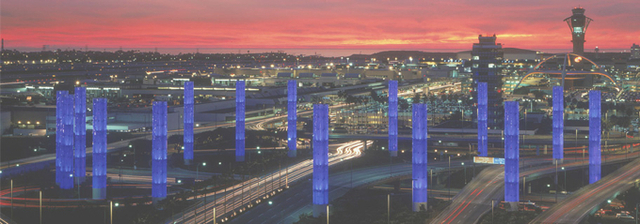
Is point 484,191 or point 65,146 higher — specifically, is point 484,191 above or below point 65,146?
below

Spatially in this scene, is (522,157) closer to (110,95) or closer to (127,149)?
(127,149)

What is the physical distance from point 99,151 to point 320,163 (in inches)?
548

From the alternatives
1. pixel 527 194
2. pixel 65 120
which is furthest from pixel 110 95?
pixel 527 194

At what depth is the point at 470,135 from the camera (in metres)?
70.9

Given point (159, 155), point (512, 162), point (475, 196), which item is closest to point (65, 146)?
point (159, 155)

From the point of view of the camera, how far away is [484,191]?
47.3 meters

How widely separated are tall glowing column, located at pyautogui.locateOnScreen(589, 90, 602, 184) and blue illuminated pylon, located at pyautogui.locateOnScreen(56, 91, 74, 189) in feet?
114

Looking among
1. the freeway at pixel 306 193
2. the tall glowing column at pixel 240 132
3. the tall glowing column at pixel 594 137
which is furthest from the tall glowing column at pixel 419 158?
the tall glowing column at pixel 240 132

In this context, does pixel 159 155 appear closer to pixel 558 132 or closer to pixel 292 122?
pixel 292 122

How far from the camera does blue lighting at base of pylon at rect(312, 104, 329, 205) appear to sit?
138 ft

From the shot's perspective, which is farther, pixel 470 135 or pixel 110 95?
pixel 110 95

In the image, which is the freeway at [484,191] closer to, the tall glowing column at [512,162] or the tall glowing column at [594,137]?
the tall glowing column at [512,162]

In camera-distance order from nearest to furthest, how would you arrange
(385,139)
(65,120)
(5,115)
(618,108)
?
(65,120)
(385,139)
(5,115)
(618,108)

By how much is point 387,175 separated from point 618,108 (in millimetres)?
59366
